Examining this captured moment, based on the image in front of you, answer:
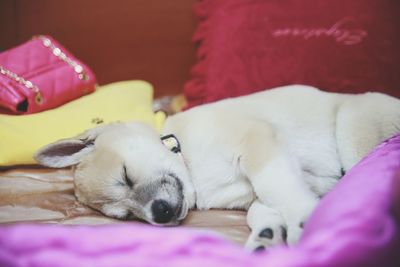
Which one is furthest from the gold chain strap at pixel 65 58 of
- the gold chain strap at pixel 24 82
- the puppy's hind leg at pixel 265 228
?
the puppy's hind leg at pixel 265 228

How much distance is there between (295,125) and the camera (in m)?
1.78

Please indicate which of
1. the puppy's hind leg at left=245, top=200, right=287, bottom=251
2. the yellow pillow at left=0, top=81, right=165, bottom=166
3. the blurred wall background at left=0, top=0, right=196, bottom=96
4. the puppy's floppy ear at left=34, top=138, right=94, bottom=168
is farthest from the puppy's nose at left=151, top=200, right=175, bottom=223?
the blurred wall background at left=0, top=0, right=196, bottom=96

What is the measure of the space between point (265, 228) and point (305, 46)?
1.14m

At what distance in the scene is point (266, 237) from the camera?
1276 millimetres

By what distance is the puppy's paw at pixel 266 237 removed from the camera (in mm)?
1231

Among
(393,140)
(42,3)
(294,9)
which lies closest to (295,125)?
(393,140)

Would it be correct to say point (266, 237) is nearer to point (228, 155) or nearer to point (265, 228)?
point (265, 228)

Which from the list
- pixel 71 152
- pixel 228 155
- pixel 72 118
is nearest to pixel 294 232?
pixel 228 155

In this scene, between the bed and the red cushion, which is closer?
the bed

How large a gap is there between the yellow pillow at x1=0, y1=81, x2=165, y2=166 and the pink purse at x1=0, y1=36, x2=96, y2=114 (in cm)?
5

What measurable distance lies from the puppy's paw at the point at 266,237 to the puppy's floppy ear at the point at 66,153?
756 mm

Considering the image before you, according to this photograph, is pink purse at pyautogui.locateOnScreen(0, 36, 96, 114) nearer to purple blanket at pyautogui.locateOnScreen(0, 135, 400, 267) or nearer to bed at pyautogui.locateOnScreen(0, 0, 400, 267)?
bed at pyautogui.locateOnScreen(0, 0, 400, 267)

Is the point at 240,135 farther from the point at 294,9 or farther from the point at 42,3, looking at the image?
the point at 42,3

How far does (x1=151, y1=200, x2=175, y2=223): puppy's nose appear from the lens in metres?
1.47
